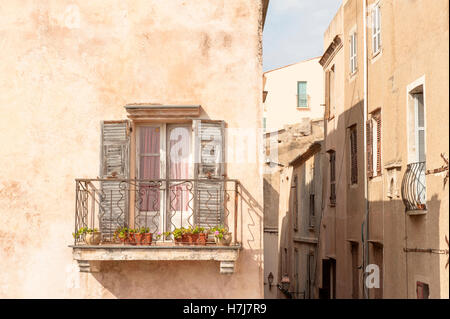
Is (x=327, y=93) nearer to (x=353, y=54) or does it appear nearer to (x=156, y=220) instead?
(x=353, y=54)

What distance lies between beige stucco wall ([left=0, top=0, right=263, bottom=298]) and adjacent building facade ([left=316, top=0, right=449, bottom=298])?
10.1 ft

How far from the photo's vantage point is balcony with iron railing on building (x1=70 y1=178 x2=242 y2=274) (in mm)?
11125

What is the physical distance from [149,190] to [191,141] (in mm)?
1118

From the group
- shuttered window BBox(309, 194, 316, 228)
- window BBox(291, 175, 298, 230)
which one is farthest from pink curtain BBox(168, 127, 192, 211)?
window BBox(291, 175, 298, 230)

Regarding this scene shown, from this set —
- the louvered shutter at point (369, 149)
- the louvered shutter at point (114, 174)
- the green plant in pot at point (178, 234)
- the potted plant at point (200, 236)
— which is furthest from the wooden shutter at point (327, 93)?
the green plant in pot at point (178, 234)

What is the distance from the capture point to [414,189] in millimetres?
13055

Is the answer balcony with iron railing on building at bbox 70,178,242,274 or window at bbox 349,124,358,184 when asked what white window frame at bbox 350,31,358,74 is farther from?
balcony with iron railing on building at bbox 70,178,242,274

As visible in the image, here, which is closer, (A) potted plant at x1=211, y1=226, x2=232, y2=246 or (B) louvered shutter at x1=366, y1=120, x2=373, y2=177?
(A) potted plant at x1=211, y1=226, x2=232, y2=246

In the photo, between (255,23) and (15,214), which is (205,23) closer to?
(255,23)

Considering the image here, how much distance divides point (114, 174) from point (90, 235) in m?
1.13

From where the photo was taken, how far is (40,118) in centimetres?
1203

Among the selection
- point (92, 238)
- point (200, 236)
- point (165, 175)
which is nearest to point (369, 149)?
point (165, 175)

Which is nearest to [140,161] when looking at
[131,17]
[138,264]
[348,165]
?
[138,264]

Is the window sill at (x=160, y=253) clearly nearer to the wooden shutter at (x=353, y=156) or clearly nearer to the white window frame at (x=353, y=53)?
the wooden shutter at (x=353, y=156)
